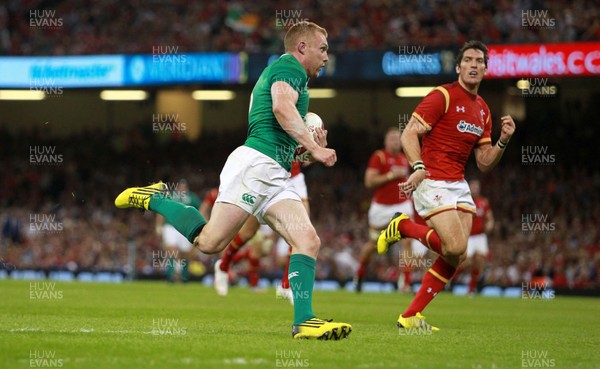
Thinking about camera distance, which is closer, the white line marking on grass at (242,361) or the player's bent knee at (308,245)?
the white line marking on grass at (242,361)

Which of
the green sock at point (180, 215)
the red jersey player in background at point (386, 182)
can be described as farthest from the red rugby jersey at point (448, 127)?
the red jersey player in background at point (386, 182)

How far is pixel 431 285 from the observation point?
32.7ft

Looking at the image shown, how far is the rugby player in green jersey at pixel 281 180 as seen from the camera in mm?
8148

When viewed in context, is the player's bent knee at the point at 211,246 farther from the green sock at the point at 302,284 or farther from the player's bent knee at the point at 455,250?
the player's bent knee at the point at 455,250

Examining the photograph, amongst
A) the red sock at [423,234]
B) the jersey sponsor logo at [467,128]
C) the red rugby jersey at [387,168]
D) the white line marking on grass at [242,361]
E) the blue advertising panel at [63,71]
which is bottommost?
the white line marking on grass at [242,361]

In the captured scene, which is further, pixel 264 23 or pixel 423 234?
pixel 264 23

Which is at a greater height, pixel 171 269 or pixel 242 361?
pixel 171 269

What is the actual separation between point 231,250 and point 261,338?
727cm

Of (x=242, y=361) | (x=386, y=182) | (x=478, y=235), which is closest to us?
(x=242, y=361)

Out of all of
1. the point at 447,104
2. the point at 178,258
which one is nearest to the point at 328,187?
the point at 178,258

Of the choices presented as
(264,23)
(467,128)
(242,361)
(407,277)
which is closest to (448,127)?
(467,128)

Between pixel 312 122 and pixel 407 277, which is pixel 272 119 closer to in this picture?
pixel 312 122

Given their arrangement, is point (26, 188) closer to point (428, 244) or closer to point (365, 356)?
point (428, 244)

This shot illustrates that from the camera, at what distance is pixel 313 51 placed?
859cm
